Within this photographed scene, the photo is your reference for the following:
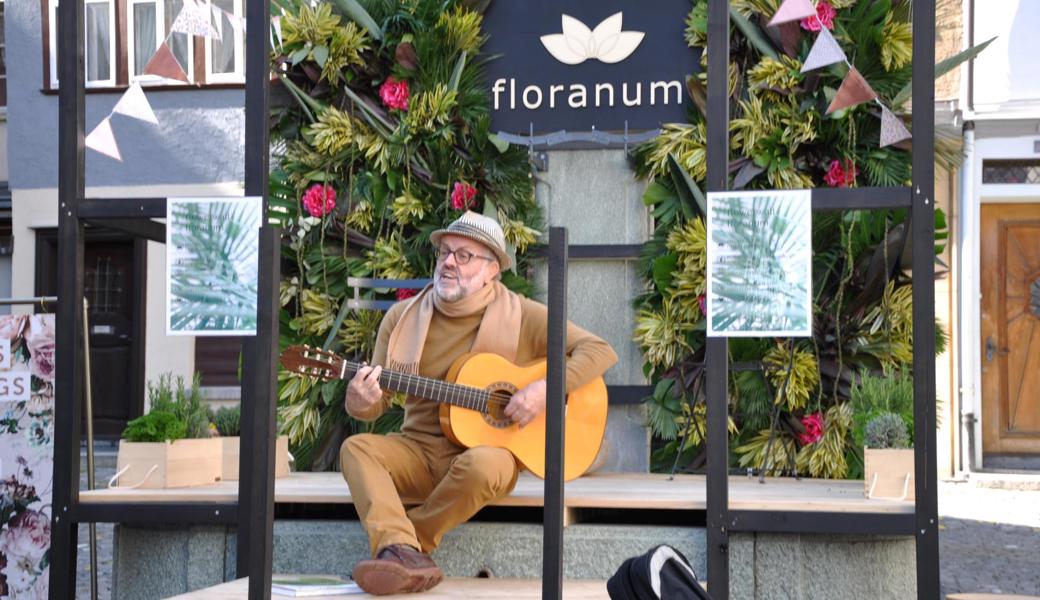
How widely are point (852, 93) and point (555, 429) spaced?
287 cm

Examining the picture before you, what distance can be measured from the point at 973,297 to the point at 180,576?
9309 millimetres

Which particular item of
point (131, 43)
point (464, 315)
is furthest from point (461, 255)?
point (131, 43)

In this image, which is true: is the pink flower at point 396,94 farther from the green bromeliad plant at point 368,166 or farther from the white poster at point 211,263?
the white poster at point 211,263

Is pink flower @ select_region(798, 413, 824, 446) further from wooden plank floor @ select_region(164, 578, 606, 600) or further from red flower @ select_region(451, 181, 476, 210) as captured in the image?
Answer: red flower @ select_region(451, 181, 476, 210)

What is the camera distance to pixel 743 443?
6562 millimetres

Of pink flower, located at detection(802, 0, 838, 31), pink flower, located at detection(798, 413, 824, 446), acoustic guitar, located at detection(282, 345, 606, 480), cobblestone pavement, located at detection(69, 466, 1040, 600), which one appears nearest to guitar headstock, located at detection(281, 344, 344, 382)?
acoustic guitar, located at detection(282, 345, 606, 480)

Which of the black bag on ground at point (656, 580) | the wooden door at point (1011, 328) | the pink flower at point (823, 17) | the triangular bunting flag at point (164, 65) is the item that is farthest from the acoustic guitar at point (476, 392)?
the wooden door at point (1011, 328)

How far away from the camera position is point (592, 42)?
7000 mm

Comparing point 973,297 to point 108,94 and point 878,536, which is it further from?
point 108,94

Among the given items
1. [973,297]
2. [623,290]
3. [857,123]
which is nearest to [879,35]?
[857,123]

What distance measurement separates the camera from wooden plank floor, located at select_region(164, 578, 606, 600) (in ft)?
14.4

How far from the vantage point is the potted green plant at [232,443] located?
6.07 meters

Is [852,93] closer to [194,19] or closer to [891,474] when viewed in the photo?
[891,474]

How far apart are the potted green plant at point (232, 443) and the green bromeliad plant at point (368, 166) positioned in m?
0.57
